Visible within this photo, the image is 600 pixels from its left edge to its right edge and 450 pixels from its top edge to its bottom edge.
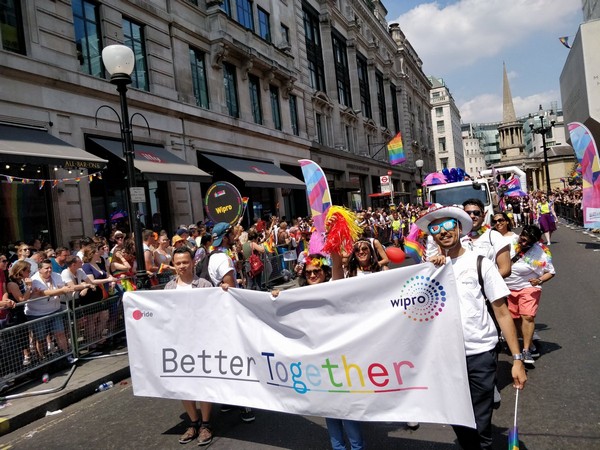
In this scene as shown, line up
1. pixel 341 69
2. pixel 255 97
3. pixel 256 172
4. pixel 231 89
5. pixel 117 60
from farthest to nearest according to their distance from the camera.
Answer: pixel 341 69
pixel 255 97
pixel 231 89
pixel 256 172
pixel 117 60

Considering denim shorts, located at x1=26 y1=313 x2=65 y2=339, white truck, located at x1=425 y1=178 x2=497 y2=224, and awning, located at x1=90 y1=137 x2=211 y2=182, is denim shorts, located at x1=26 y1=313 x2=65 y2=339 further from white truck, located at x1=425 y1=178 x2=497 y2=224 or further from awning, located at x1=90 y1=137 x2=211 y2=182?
white truck, located at x1=425 y1=178 x2=497 y2=224

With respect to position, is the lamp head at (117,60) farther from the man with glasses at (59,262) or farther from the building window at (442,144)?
the building window at (442,144)

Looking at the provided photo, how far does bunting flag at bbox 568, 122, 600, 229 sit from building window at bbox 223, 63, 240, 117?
13624mm

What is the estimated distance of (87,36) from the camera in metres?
13.9

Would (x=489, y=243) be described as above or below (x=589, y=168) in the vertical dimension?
below

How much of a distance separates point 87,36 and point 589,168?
14.5 metres

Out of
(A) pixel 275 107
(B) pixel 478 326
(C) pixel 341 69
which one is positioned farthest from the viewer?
(C) pixel 341 69

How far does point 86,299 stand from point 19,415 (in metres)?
2.39

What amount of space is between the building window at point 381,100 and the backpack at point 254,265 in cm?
3754

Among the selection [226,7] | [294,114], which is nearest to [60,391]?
[226,7]

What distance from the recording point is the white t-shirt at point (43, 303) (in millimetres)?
6511

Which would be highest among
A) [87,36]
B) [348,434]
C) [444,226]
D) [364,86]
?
[364,86]

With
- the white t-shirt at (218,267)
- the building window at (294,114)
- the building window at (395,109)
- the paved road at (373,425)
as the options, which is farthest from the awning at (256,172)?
the building window at (395,109)

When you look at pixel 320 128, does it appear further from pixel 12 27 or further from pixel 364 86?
pixel 12 27
